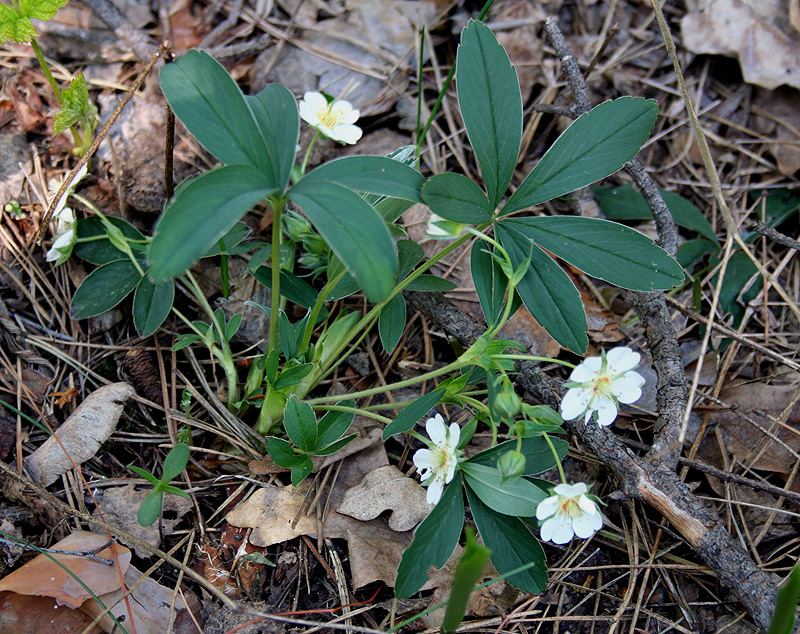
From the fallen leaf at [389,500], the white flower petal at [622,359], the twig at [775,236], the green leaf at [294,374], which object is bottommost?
the fallen leaf at [389,500]

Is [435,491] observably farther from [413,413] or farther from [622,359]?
[622,359]

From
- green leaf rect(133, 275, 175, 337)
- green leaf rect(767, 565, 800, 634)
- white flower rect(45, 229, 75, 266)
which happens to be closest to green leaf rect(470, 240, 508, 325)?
green leaf rect(767, 565, 800, 634)

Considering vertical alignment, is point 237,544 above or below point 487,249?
below

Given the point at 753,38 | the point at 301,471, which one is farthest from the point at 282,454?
the point at 753,38

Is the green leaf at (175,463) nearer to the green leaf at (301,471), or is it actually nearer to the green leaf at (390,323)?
the green leaf at (301,471)

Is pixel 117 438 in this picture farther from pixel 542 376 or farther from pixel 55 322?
pixel 542 376

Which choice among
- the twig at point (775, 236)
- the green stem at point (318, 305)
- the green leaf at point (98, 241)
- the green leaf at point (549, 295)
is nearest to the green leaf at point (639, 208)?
the twig at point (775, 236)

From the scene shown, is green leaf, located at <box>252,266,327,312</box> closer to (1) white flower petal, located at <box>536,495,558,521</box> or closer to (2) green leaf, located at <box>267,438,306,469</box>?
(2) green leaf, located at <box>267,438,306,469</box>

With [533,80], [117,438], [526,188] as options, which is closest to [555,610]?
[526,188]
